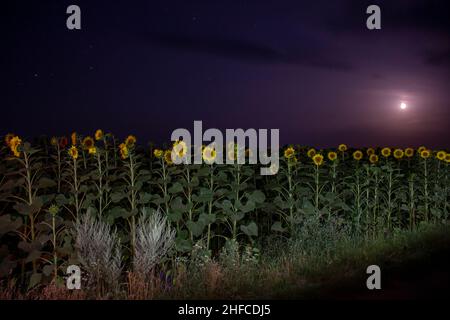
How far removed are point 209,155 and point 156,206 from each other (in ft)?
5.90

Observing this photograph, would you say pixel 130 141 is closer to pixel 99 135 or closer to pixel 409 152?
pixel 99 135

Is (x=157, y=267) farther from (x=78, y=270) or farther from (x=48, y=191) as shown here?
(x=48, y=191)

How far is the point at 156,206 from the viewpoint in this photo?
10.7 metres

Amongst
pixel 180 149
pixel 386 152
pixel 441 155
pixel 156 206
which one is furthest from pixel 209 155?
pixel 441 155

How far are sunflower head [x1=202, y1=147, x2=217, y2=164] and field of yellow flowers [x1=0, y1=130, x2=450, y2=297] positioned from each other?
0.02 metres

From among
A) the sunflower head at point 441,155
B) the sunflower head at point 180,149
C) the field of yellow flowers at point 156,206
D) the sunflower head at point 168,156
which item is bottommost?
the field of yellow flowers at point 156,206

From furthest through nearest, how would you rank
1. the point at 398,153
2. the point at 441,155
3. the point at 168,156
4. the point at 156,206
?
the point at 398,153
the point at 441,155
the point at 156,206
the point at 168,156

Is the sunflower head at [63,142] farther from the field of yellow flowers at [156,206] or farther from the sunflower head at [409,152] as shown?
the sunflower head at [409,152]

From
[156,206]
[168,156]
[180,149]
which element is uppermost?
[180,149]

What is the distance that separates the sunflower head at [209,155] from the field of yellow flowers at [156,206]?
2 cm

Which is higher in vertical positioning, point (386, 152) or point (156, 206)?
point (386, 152)

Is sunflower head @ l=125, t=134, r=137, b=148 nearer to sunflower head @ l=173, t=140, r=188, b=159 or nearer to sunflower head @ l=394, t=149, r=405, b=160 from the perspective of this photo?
sunflower head @ l=173, t=140, r=188, b=159

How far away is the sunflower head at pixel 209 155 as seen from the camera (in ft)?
31.8

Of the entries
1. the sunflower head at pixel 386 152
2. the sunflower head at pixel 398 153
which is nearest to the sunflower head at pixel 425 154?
the sunflower head at pixel 398 153
